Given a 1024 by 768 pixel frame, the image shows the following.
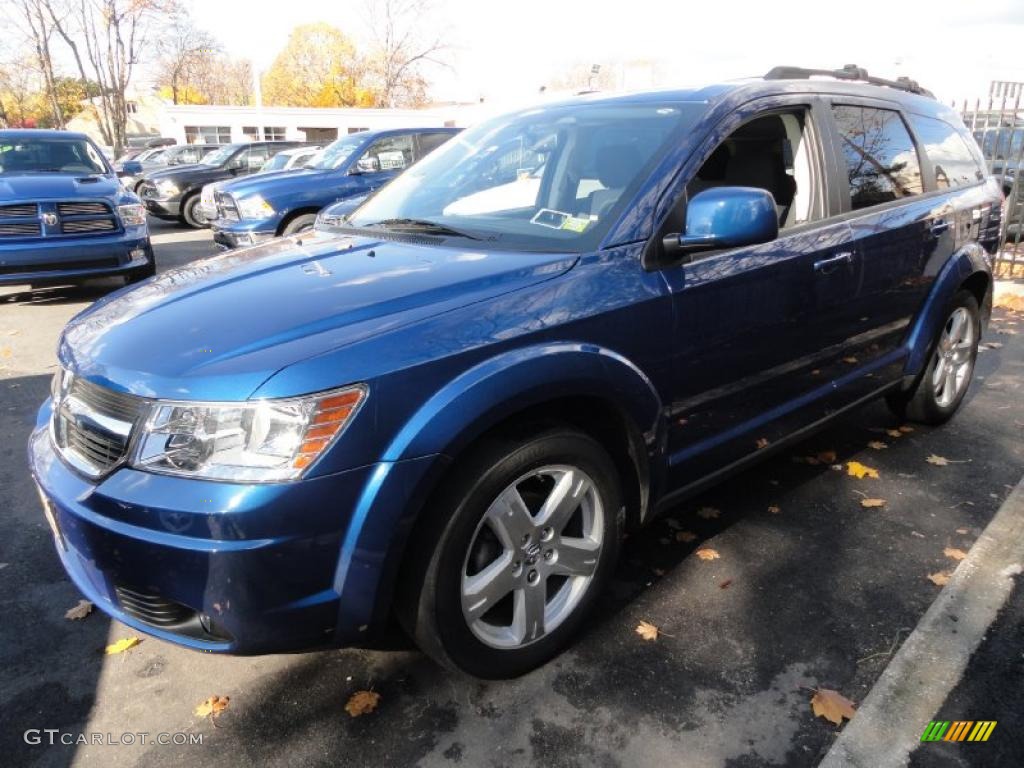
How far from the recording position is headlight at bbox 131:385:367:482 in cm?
184

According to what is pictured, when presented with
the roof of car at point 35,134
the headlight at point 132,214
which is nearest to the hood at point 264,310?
the headlight at point 132,214

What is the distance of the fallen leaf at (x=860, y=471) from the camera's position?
391cm

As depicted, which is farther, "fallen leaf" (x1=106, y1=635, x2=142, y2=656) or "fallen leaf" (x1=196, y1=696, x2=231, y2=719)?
"fallen leaf" (x1=106, y1=635, x2=142, y2=656)

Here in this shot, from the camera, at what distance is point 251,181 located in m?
9.24

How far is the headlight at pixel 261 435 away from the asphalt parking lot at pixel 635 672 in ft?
2.92

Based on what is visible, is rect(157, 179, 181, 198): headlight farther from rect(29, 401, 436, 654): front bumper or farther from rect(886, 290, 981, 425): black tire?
rect(29, 401, 436, 654): front bumper

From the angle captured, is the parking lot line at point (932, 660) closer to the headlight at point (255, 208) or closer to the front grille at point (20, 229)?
the headlight at point (255, 208)

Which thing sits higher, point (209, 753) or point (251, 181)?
point (251, 181)

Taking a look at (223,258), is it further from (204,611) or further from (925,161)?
(925,161)

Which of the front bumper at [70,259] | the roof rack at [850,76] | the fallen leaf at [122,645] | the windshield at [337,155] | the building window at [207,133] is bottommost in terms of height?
the fallen leaf at [122,645]

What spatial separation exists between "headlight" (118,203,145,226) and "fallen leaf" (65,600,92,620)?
6249mm

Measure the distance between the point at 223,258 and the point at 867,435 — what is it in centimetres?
365

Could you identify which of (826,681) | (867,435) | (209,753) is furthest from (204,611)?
(867,435)

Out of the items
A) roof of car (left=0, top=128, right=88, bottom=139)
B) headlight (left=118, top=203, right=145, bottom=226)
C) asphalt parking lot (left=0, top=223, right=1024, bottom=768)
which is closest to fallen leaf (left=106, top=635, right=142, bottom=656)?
asphalt parking lot (left=0, top=223, right=1024, bottom=768)
